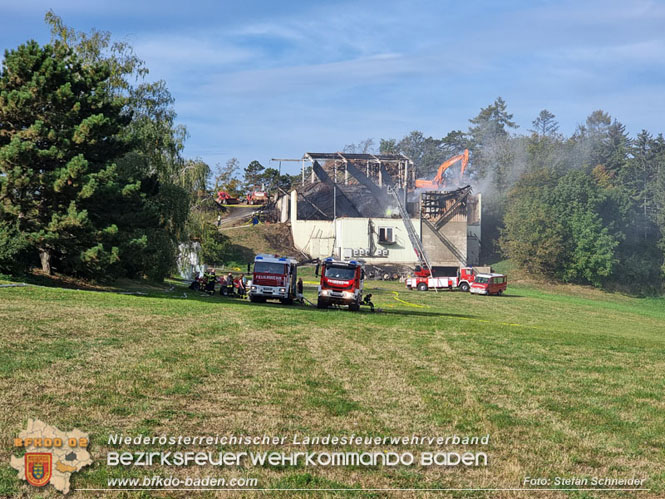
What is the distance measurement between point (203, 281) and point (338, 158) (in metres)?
52.5

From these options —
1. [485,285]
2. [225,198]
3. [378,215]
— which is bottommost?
[485,285]

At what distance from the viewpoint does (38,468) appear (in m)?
6.88

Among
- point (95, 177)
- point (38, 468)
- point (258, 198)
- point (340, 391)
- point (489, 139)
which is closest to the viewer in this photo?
point (38, 468)

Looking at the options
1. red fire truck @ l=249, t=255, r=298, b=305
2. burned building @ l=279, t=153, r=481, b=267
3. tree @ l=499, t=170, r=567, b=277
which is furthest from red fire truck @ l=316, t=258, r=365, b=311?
tree @ l=499, t=170, r=567, b=277

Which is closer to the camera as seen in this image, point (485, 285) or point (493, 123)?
point (485, 285)

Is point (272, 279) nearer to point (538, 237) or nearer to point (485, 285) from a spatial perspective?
point (485, 285)

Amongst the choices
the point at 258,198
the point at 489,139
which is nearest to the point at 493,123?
the point at 489,139

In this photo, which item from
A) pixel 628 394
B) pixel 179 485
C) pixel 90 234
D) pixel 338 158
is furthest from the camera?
pixel 338 158

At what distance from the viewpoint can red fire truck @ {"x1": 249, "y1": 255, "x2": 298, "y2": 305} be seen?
3572 cm

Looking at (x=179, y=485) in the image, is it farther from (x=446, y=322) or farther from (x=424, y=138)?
(x=424, y=138)

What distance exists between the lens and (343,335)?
2086cm

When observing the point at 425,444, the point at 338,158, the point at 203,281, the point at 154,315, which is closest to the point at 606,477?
the point at 425,444

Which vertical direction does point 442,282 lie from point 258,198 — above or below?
below

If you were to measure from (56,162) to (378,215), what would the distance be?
206 ft
